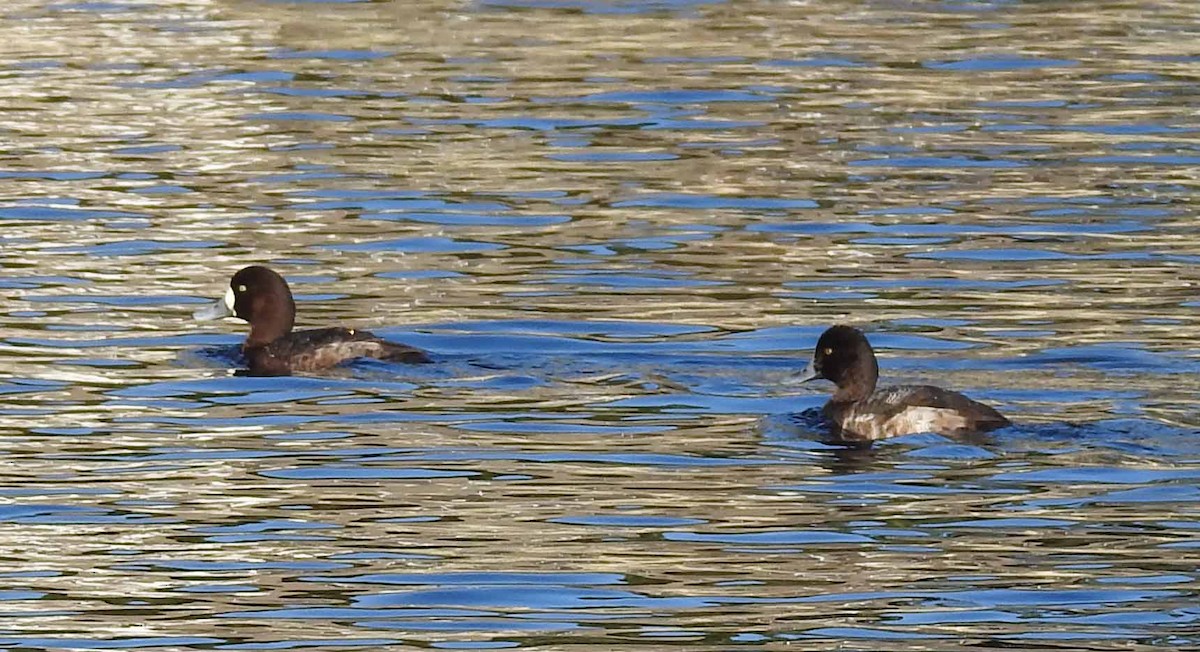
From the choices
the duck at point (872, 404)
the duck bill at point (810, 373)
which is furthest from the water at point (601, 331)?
the duck bill at point (810, 373)

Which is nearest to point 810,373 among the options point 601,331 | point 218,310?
point 601,331

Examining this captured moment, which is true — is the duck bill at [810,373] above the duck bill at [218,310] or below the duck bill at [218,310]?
below

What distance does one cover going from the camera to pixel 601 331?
50.6 ft

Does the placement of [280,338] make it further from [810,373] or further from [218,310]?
[810,373]

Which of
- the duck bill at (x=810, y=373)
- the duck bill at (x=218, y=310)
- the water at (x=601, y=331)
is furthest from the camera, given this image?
the duck bill at (x=218, y=310)

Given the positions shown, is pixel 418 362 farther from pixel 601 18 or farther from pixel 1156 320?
pixel 601 18

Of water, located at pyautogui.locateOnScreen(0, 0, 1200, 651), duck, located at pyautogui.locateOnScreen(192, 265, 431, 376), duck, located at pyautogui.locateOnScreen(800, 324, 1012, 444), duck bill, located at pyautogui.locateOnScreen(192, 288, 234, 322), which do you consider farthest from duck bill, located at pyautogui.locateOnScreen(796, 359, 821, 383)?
duck bill, located at pyautogui.locateOnScreen(192, 288, 234, 322)

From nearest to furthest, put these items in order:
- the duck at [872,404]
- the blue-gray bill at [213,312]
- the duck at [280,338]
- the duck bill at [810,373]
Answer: the duck at [872,404], the duck bill at [810,373], the duck at [280,338], the blue-gray bill at [213,312]

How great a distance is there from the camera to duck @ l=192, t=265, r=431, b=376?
14562 millimetres

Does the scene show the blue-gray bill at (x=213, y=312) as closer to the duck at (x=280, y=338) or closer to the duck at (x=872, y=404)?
the duck at (x=280, y=338)

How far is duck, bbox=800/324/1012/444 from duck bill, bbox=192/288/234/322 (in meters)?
3.75

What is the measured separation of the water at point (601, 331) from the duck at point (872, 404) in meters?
0.13

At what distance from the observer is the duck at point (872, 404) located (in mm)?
12641

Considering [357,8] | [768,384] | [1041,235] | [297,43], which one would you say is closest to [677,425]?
[768,384]
